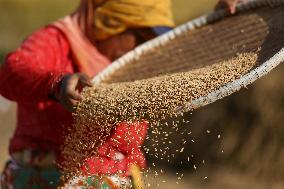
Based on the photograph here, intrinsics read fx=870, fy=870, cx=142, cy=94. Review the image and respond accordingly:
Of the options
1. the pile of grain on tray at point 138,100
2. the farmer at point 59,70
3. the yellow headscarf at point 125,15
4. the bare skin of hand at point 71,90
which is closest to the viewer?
the pile of grain on tray at point 138,100

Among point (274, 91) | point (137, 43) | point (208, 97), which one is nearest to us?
point (208, 97)

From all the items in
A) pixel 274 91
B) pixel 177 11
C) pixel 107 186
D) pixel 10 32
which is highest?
pixel 10 32

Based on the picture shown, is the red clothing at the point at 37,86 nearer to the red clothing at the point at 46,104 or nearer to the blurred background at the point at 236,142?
the red clothing at the point at 46,104

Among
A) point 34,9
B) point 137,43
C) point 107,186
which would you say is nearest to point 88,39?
point 137,43

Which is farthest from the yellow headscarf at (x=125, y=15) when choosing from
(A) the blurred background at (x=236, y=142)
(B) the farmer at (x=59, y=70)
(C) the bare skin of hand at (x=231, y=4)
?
(A) the blurred background at (x=236, y=142)

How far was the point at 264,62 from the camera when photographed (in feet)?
7.81

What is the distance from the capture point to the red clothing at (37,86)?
2.77m

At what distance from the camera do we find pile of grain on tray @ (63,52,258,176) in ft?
7.89

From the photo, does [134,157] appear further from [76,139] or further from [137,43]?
[137,43]

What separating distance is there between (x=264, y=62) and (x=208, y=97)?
19cm

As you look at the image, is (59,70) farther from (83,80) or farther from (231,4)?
(231,4)

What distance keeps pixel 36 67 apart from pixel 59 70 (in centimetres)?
10

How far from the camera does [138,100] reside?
97.9 inches

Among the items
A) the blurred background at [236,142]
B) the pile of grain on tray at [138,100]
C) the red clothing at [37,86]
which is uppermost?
the blurred background at [236,142]
